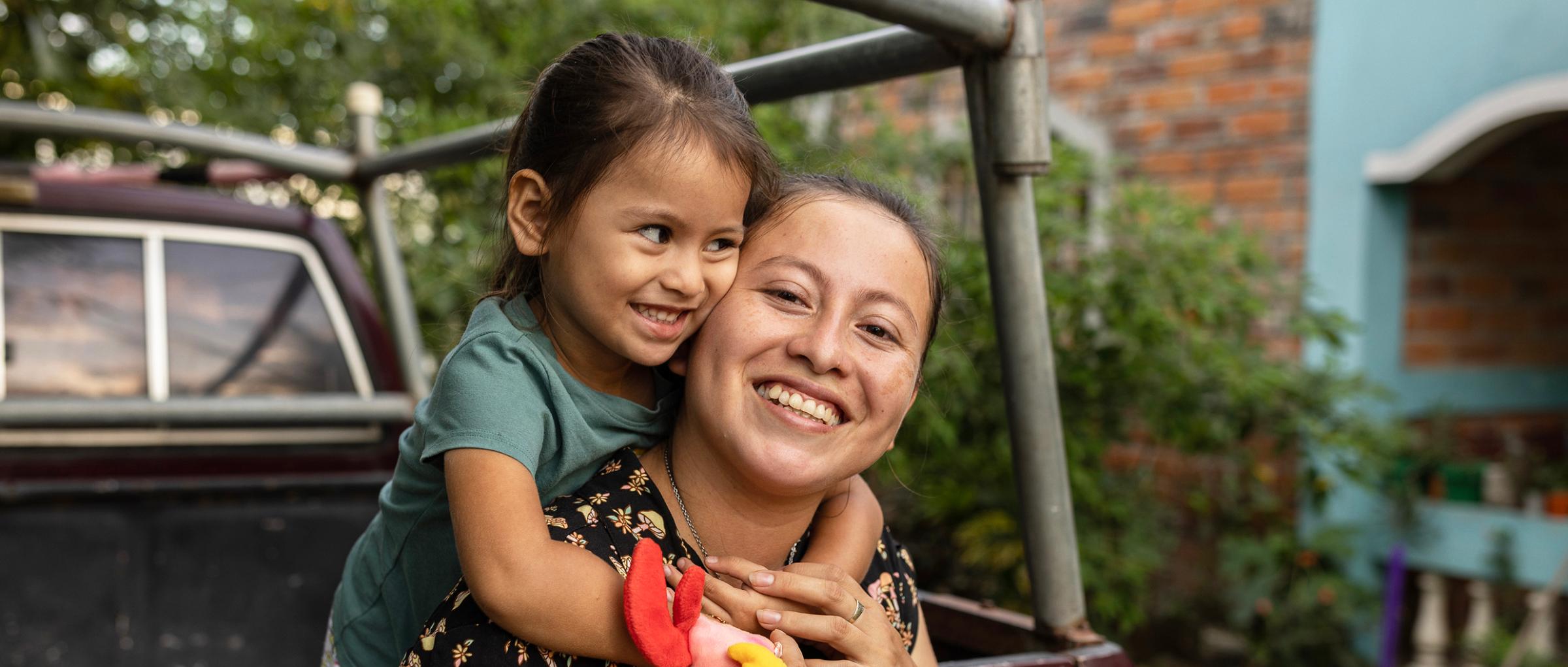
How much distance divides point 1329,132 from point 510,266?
4.01 m

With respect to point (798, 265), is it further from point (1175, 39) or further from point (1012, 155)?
point (1175, 39)

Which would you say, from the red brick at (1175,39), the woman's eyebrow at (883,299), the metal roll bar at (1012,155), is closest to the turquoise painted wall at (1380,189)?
the red brick at (1175,39)

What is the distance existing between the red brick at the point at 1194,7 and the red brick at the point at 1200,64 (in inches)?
6.8

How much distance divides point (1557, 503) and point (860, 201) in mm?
3981

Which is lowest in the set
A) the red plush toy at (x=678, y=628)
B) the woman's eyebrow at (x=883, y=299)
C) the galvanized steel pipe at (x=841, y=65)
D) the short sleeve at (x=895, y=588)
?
the short sleeve at (x=895, y=588)

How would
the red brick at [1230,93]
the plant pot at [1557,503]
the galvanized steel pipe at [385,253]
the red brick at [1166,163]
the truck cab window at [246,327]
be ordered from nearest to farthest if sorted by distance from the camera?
the truck cab window at [246,327]
the galvanized steel pipe at [385,253]
the plant pot at [1557,503]
the red brick at [1230,93]
the red brick at [1166,163]

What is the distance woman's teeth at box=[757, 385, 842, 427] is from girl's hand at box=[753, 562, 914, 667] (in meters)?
0.16

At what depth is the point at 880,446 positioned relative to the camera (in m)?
1.33

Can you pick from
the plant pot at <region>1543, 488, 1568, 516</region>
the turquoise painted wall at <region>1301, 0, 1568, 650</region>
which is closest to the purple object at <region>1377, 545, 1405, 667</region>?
the turquoise painted wall at <region>1301, 0, 1568, 650</region>

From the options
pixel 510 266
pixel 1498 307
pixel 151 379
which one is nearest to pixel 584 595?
pixel 510 266

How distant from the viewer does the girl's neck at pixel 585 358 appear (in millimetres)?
1340

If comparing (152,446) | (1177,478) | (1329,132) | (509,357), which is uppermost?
(1329,132)

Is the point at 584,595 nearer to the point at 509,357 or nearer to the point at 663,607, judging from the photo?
the point at 663,607

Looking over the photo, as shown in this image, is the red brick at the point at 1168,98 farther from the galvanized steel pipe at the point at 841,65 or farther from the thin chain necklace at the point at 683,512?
the thin chain necklace at the point at 683,512
